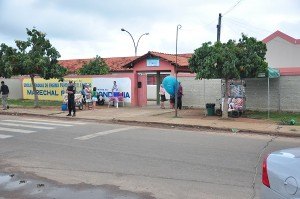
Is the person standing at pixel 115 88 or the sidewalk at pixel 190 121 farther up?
the person standing at pixel 115 88

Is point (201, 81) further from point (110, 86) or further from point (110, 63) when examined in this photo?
point (110, 63)

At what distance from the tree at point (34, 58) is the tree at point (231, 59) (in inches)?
396

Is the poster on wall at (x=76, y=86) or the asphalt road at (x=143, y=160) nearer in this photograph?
the asphalt road at (x=143, y=160)

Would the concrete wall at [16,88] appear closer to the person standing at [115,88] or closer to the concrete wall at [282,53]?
the person standing at [115,88]

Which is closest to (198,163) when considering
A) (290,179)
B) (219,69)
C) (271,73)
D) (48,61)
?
(290,179)

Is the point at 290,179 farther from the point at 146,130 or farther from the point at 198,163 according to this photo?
the point at 146,130

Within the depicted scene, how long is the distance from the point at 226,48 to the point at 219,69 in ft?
3.03

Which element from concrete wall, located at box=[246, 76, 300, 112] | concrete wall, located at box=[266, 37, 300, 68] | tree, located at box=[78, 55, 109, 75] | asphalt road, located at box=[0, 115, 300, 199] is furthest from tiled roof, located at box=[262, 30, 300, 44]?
asphalt road, located at box=[0, 115, 300, 199]

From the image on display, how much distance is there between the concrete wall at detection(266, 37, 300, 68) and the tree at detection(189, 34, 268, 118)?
12218mm

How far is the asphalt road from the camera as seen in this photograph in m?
7.35

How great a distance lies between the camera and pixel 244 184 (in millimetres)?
7453

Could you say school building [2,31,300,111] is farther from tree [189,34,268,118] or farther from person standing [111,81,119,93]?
tree [189,34,268,118]

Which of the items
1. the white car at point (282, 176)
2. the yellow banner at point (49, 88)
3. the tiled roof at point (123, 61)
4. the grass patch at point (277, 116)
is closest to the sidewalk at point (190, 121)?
the grass patch at point (277, 116)

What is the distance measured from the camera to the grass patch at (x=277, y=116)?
56.5 ft
